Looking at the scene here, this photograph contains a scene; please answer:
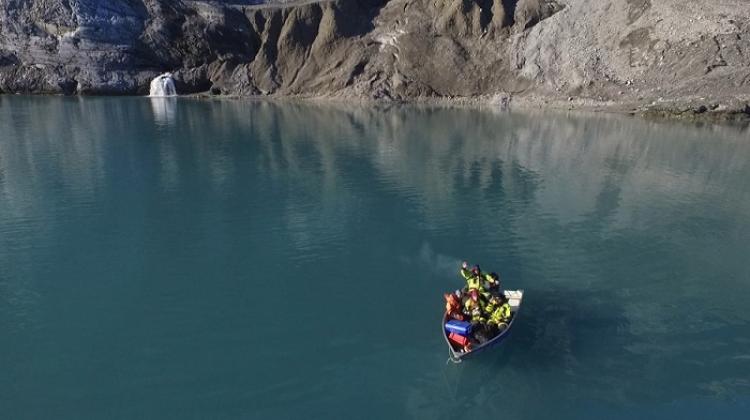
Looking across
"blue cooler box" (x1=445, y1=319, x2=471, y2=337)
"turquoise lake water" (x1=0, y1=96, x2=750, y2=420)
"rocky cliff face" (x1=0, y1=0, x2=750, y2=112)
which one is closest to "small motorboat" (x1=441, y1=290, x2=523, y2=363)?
"blue cooler box" (x1=445, y1=319, x2=471, y2=337)

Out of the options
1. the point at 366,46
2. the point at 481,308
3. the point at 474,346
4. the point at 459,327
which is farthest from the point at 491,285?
the point at 366,46

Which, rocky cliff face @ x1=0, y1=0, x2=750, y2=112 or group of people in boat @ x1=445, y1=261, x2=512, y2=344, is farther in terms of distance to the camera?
rocky cliff face @ x1=0, y1=0, x2=750, y2=112

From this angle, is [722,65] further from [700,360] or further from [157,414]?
[157,414]

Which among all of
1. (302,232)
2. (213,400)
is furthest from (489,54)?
(213,400)

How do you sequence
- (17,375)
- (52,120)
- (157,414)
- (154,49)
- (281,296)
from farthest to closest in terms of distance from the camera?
(154,49) → (52,120) → (281,296) → (17,375) → (157,414)

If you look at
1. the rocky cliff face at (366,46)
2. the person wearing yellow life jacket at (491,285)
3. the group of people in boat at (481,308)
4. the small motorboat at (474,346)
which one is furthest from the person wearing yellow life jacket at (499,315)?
the rocky cliff face at (366,46)

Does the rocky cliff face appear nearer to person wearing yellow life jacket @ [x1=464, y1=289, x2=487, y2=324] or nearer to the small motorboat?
person wearing yellow life jacket @ [x1=464, y1=289, x2=487, y2=324]
